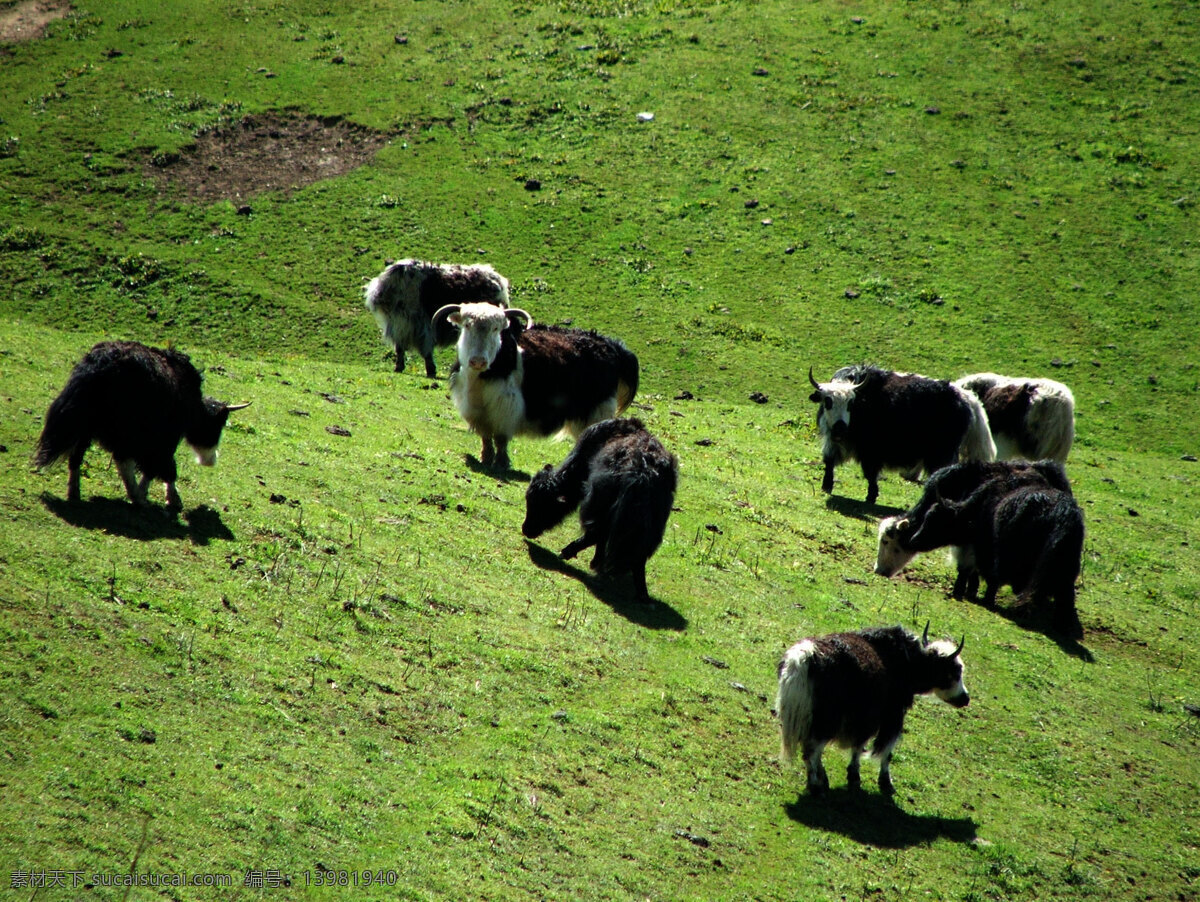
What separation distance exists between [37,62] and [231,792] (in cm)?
3632

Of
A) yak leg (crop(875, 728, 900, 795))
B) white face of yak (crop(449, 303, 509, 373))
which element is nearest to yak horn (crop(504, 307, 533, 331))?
white face of yak (crop(449, 303, 509, 373))

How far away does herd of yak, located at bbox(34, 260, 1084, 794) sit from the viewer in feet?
28.7

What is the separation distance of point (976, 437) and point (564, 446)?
21.6ft

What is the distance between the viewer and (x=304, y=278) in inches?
1019

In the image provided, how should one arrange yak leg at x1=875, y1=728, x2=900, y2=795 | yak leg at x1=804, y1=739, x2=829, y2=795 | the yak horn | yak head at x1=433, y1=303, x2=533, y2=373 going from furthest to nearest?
1. the yak horn
2. yak head at x1=433, y1=303, x2=533, y2=373
3. yak leg at x1=875, y1=728, x2=900, y2=795
4. yak leg at x1=804, y1=739, x2=829, y2=795

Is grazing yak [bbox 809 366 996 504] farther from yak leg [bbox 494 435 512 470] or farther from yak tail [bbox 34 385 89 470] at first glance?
yak tail [bbox 34 385 89 470]

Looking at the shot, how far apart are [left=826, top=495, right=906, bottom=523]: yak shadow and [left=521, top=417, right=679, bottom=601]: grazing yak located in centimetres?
539

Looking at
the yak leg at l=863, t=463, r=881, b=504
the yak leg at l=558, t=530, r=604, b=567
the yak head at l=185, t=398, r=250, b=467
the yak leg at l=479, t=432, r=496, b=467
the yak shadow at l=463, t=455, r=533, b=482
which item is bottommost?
the yak leg at l=863, t=463, r=881, b=504

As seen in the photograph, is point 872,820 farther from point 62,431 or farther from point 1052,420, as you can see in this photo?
point 1052,420

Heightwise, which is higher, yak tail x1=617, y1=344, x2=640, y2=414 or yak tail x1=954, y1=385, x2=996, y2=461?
yak tail x1=617, y1=344, x2=640, y2=414

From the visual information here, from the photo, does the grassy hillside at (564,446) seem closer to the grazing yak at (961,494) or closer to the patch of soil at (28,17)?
the grazing yak at (961,494)

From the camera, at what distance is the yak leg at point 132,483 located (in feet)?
31.3

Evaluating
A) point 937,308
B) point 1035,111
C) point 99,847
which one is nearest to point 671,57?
point 1035,111

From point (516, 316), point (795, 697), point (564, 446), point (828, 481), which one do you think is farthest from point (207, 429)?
point (828, 481)
